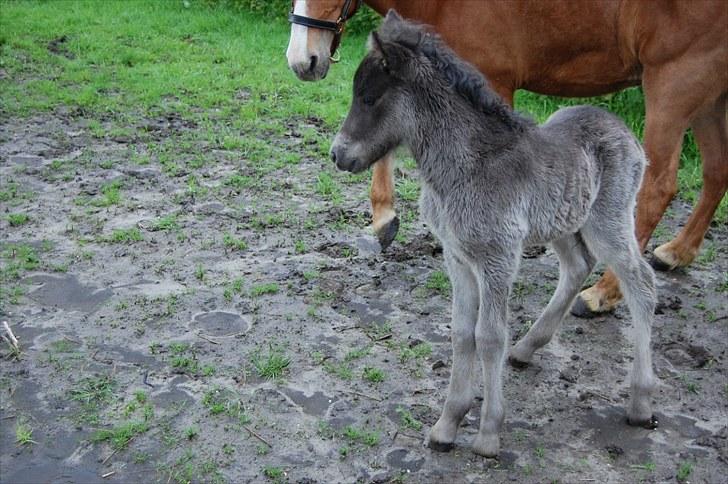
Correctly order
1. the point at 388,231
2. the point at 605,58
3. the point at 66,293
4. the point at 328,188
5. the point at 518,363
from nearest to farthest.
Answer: the point at 518,363, the point at 66,293, the point at 605,58, the point at 388,231, the point at 328,188

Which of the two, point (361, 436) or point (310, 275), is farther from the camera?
point (310, 275)

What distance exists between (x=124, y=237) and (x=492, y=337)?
10.4ft

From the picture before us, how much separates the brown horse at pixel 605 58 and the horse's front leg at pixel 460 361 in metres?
1.59

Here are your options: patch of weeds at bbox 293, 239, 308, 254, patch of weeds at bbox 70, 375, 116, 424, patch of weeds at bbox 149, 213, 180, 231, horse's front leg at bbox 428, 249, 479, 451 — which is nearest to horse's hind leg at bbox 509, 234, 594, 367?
horse's front leg at bbox 428, 249, 479, 451

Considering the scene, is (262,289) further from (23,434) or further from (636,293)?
(636,293)

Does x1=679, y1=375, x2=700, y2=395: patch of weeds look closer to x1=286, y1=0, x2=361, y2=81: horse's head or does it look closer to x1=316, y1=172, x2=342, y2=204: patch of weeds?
x1=286, y1=0, x2=361, y2=81: horse's head

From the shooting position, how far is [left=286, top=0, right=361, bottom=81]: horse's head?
4.94m

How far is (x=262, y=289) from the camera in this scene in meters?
5.24

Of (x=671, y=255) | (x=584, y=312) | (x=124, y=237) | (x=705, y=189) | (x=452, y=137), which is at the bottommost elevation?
(x=124, y=237)

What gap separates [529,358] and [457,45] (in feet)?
6.58

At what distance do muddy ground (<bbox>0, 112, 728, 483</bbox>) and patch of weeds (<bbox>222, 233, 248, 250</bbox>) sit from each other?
0.07 ft

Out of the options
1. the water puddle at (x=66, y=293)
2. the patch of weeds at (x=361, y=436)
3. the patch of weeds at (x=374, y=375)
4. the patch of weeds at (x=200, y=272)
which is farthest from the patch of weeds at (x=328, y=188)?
the patch of weeds at (x=361, y=436)

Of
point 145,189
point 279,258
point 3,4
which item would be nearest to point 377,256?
point 279,258

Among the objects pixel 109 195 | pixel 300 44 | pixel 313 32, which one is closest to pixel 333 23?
pixel 313 32
